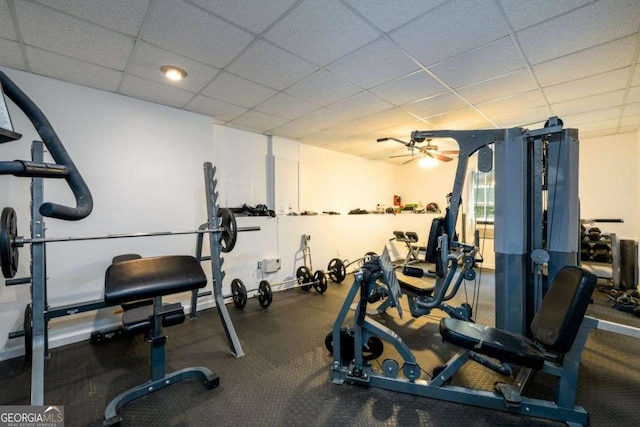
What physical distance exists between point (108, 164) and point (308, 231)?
298 cm

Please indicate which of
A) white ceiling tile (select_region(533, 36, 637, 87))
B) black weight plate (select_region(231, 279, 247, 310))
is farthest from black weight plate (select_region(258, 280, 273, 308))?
white ceiling tile (select_region(533, 36, 637, 87))

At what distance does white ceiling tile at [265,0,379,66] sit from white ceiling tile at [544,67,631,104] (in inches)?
87.2

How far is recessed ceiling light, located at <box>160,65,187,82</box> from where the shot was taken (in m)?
2.40

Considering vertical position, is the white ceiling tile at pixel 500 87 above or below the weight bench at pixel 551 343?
above

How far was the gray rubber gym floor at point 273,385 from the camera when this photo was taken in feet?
5.64

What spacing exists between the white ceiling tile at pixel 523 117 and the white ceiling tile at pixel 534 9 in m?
1.88

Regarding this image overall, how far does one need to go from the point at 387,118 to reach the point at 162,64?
264 centimetres

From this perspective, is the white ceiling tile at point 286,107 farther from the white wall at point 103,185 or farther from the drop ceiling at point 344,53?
the white wall at point 103,185

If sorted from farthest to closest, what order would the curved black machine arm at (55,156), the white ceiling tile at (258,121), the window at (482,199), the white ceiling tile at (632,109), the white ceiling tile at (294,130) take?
the window at (482,199)
the white ceiling tile at (294,130)
the white ceiling tile at (258,121)
the white ceiling tile at (632,109)
the curved black machine arm at (55,156)

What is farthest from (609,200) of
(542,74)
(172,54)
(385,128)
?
(172,54)

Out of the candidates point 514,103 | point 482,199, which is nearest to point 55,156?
point 514,103

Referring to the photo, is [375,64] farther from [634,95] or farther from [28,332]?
[28,332]

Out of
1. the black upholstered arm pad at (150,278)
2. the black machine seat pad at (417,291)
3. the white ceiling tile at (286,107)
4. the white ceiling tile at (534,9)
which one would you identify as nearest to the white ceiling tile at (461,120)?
the white ceiling tile at (534,9)

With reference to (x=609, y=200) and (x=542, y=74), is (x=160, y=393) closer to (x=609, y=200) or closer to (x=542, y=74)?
(x=542, y=74)
